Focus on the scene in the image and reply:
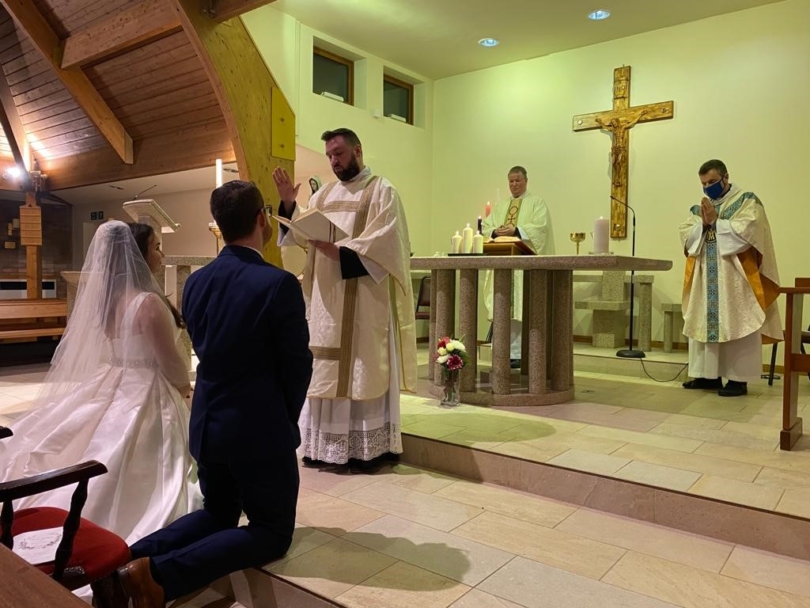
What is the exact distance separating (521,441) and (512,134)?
519cm

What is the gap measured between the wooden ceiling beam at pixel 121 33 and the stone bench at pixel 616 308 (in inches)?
185

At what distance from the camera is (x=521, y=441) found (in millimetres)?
3350

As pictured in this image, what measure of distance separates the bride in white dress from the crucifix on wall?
536 centimetres

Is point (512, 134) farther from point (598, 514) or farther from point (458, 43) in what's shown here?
point (598, 514)

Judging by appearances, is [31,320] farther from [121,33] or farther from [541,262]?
[541,262]

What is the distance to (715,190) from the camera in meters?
4.59

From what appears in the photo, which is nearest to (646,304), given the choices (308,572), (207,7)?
(207,7)

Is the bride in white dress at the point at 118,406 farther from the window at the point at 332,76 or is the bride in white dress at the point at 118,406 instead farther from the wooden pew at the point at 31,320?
the window at the point at 332,76

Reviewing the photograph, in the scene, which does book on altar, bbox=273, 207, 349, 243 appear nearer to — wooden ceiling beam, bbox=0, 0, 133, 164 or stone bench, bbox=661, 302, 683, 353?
stone bench, bbox=661, 302, 683, 353

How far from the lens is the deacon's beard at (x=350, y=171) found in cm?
310

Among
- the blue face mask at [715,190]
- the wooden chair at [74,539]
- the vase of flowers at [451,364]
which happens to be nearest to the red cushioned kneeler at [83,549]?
the wooden chair at [74,539]

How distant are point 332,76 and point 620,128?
3.22m

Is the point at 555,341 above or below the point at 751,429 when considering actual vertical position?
above

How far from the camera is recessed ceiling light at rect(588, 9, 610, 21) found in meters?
6.16
